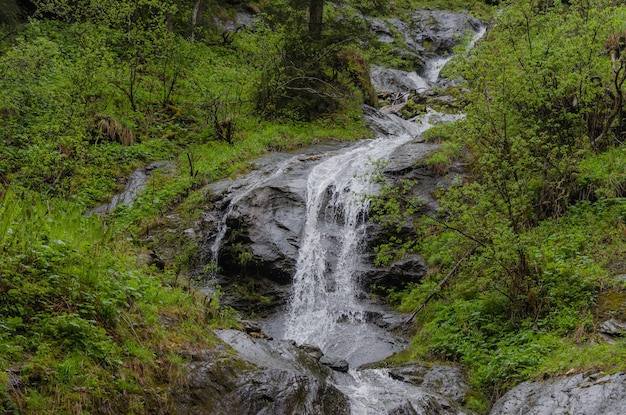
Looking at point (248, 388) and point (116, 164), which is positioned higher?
point (116, 164)

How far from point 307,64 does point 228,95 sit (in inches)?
126

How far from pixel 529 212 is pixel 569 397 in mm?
5079

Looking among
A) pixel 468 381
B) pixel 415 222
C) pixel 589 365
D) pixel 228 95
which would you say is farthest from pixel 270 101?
pixel 589 365

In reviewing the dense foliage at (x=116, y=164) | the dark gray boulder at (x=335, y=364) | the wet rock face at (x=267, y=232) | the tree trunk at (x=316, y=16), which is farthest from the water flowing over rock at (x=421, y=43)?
the dark gray boulder at (x=335, y=364)

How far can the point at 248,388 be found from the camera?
5.23 m

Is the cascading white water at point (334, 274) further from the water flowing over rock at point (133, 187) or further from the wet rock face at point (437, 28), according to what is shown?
the wet rock face at point (437, 28)

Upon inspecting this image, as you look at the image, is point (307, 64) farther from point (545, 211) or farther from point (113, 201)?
point (545, 211)

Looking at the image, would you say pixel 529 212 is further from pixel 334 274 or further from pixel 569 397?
pixel 569 397

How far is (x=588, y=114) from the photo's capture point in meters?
10.5

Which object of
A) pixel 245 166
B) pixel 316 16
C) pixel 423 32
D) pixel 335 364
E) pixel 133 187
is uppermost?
pixel 423 32

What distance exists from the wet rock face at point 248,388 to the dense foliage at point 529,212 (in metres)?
2.67

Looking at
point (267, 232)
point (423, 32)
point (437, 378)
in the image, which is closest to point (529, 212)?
point (437, 378)

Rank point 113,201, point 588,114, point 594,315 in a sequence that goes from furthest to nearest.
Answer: point 113,201, point 588,114, point 594,315

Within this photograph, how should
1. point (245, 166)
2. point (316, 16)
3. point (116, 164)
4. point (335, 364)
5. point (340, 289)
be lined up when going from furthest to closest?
point (316, 16)
point (245, 166)
point (116, 164)
point (340, 289)
point (335, 364)
